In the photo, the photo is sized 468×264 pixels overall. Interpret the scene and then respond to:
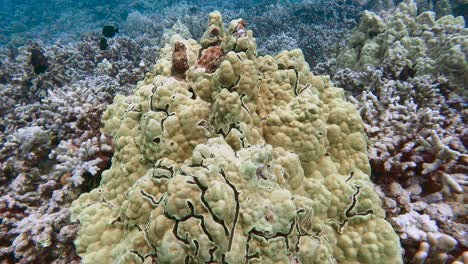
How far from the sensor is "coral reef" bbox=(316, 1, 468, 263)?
2662 mm

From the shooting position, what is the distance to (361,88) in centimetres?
505

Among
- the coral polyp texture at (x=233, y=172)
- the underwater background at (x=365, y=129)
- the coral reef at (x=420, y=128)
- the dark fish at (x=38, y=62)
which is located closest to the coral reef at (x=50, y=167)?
the underwater background at (x=365, y=129)

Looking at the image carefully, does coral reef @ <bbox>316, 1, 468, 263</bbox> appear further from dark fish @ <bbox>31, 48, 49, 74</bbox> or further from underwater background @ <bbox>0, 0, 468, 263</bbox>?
dark fish @ <bbox>31, 48, 49, 74</bbox>

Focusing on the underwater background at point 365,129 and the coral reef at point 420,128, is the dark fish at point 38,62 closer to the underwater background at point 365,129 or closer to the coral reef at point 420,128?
the underwater background at point 365,129

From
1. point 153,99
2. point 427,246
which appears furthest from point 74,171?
point 427,246

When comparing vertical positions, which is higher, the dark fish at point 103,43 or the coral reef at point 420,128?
the coral reef at point 420,128

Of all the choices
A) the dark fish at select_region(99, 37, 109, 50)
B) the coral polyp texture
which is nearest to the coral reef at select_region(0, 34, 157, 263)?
the coral polyp texture

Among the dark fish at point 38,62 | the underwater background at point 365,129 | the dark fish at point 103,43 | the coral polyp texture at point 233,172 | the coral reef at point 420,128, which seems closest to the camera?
the coral polyp texture at point 233,172

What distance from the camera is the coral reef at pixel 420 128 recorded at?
8.73 feet

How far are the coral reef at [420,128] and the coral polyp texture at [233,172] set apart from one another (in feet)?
2.17

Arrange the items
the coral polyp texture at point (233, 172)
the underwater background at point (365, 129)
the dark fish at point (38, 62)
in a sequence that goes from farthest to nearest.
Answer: the dark fish at point (38, 62) < the underwater background at point (365, 129) < the coral polyp texture at point (233, 172)

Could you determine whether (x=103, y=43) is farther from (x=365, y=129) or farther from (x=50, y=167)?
(x=365, y=129)

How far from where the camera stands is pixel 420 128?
144 inches

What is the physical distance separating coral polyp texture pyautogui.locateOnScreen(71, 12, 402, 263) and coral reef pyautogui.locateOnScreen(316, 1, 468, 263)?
2.17 feet
